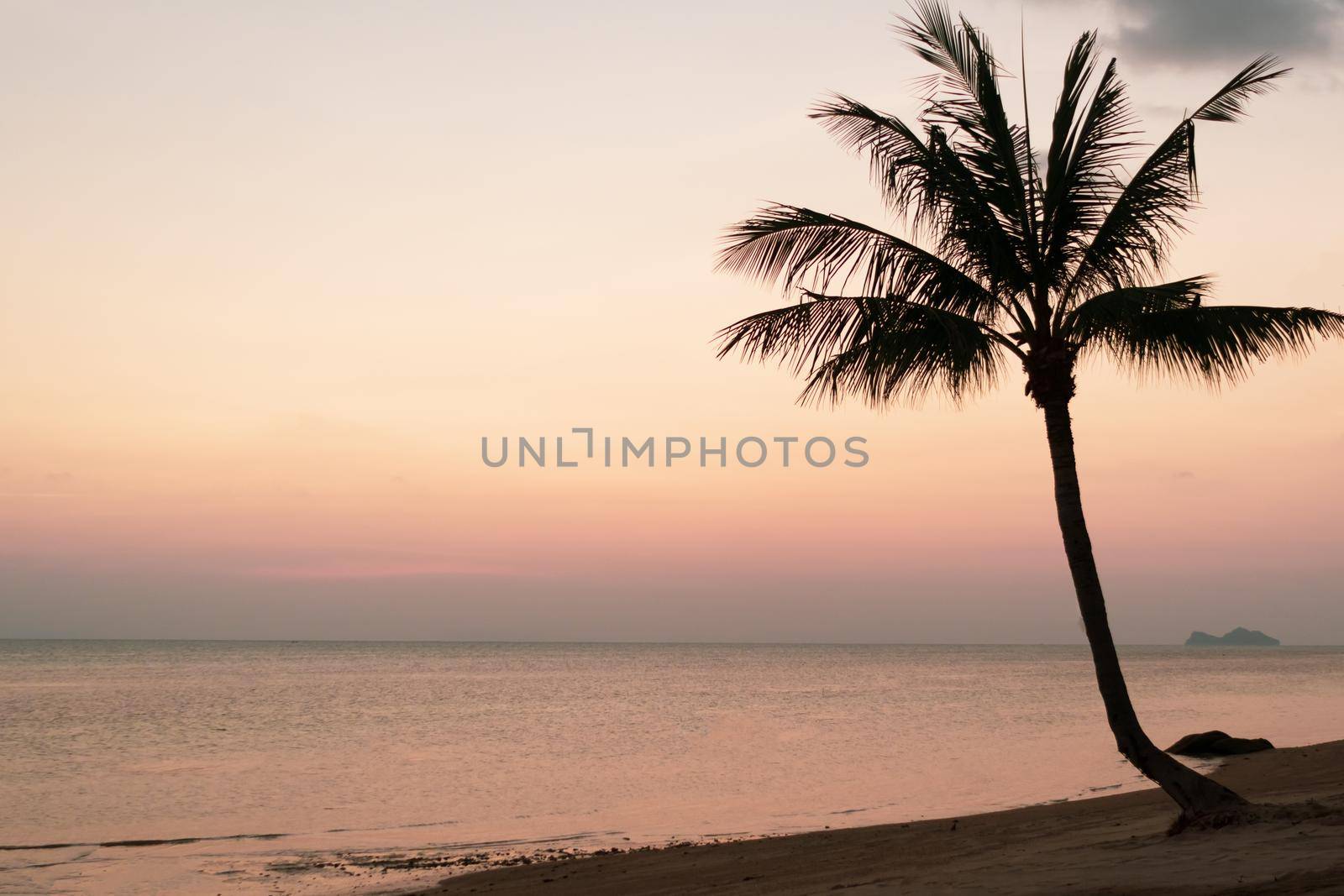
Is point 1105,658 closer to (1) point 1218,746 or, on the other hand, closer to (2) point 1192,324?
(2) point 1192,324

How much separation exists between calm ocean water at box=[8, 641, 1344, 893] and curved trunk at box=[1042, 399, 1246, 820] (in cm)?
923

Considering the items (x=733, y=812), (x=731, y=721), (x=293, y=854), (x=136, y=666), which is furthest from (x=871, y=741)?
(x=136, y=666)

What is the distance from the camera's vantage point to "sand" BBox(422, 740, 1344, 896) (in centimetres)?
796

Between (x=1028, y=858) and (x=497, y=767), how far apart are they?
66.3 feet

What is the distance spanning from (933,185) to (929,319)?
4.79ft

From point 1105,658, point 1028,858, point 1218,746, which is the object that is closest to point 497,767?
point 1218,746

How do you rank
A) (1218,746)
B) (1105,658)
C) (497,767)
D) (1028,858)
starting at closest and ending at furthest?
(1105,658)
(1028,858)
(1218,746)
(497,767)

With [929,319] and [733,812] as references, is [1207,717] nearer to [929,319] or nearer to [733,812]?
[733,812]

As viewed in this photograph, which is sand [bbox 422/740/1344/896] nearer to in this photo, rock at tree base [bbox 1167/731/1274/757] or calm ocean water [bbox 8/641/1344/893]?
calm ocean water [bbox 8/641/1344/893]

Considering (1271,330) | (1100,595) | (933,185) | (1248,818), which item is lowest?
(1248,818)

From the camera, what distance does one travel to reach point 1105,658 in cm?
1009

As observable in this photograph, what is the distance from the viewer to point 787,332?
1102 centimetres

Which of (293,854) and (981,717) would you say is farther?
(981,717)

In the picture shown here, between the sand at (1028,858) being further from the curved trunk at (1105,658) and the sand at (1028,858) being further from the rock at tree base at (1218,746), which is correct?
the rock at tree base at (1218,746)
